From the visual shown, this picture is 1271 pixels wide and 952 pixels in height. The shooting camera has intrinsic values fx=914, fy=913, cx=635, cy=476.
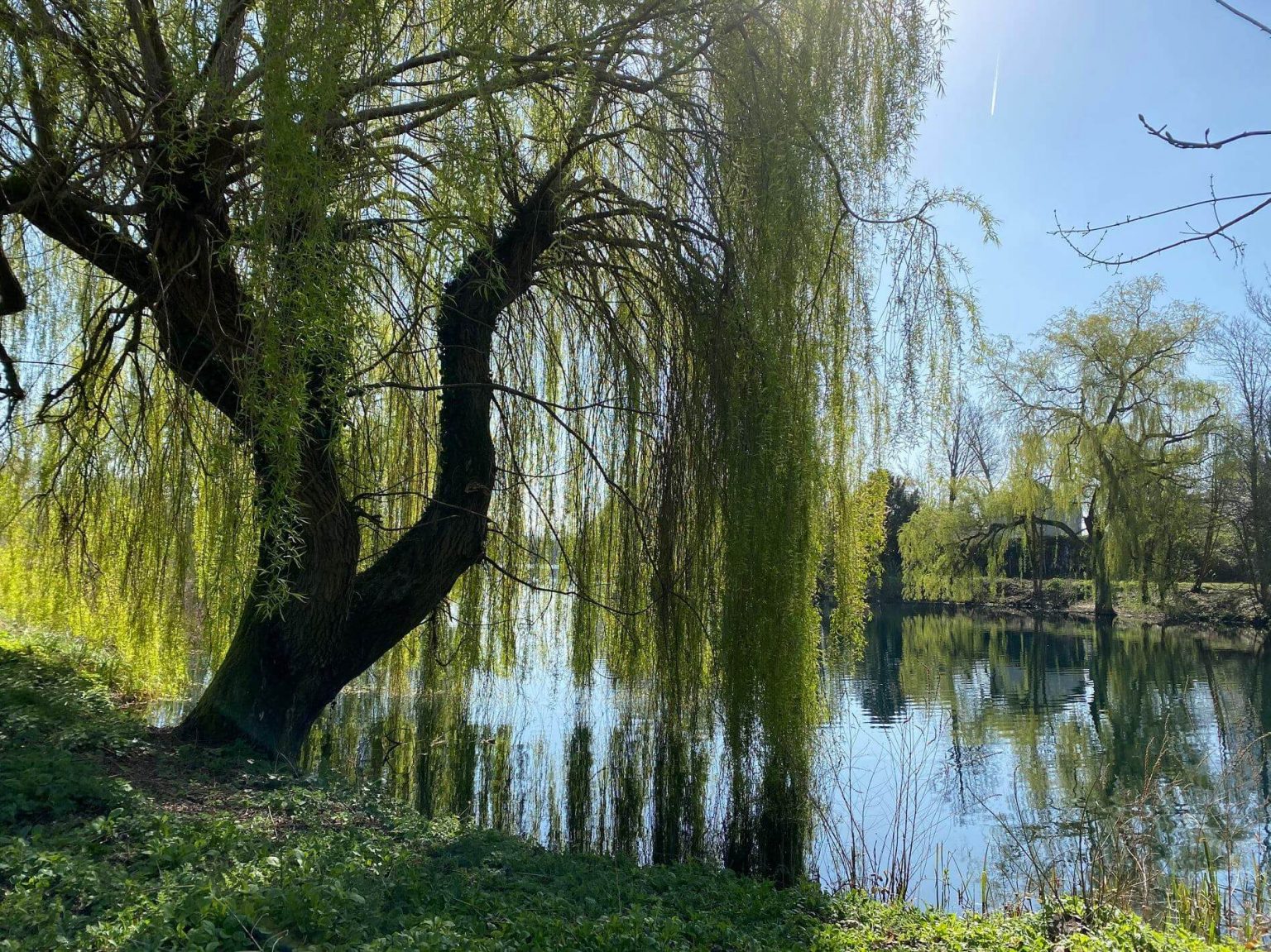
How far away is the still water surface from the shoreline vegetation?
8.08 m

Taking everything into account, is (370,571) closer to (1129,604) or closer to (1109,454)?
(1109,454)

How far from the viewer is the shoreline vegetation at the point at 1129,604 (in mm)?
16422

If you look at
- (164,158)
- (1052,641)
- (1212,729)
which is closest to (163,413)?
(164,158)

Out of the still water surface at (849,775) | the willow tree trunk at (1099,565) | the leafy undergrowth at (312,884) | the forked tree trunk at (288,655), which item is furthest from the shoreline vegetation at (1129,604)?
the forked tree trunk at (288,655)

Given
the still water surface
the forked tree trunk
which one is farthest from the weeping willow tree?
the still water surface

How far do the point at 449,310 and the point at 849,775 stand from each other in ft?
Result: 12.2

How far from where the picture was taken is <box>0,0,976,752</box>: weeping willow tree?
8.21 feet

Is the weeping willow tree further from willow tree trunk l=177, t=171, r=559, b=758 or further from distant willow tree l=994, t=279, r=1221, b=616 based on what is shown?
distant willow tree l=994, t=279, r=1221, b=616

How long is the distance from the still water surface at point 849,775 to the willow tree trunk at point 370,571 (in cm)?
101

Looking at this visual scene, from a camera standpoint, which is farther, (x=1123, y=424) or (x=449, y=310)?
(x=1123, y=424)

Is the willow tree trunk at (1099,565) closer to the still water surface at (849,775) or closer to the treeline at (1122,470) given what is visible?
the treeline at (1122,470)

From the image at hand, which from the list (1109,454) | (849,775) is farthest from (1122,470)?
(849,775)

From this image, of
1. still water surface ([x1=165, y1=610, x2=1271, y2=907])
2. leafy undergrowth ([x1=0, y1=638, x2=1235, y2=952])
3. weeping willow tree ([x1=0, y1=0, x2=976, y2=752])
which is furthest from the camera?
still water surface ([x1=165, y1=610, x2=1271, y2=907])

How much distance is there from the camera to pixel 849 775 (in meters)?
5.64
